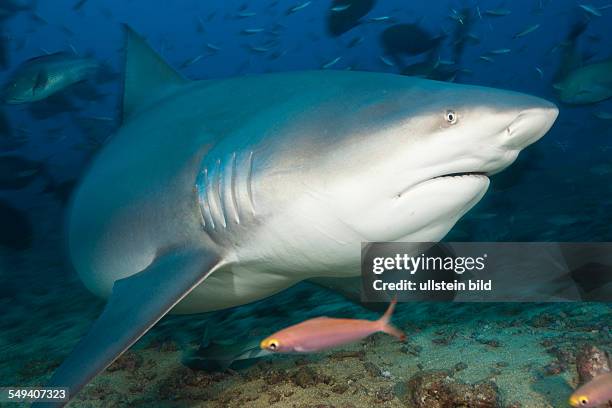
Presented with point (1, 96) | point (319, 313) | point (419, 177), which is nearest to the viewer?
point (419, 177)

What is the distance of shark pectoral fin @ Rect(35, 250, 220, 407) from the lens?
2074mm

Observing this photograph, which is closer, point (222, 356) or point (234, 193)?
point (234, 193)

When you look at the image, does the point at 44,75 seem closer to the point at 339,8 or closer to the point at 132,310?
the point at 132,310

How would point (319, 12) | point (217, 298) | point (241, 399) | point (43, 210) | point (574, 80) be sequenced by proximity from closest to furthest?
point (241, 399) < point (217, 298) < point (574, 80) < point (43, 210) < point (319, 12)

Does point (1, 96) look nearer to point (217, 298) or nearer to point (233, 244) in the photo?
point (217, 298)

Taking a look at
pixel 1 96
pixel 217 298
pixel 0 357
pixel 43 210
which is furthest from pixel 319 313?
pixel 43 210

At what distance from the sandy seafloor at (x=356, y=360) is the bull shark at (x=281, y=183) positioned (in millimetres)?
728

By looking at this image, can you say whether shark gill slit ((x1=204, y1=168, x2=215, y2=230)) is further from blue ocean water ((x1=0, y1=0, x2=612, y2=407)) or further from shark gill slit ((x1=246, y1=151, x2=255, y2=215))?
blue ocean water ((x1=0, y1=0, x2=612, y2=407))

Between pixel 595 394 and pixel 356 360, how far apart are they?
191 centimetres

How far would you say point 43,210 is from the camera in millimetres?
23953

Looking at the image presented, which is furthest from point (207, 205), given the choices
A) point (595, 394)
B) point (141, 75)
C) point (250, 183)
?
point (141, 75)

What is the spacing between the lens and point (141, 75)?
460 cm

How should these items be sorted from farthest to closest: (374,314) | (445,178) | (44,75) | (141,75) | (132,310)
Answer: (44,75)
(374,314)
(141,75)
(132,310)
(445,178)

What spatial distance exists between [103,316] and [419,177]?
1.88 m
